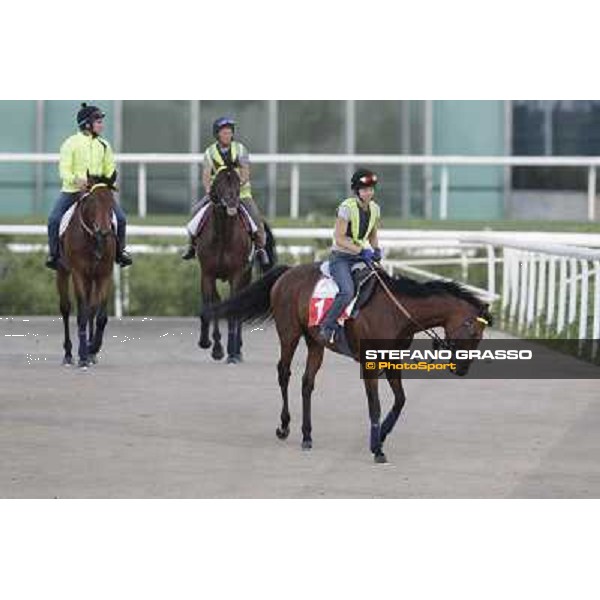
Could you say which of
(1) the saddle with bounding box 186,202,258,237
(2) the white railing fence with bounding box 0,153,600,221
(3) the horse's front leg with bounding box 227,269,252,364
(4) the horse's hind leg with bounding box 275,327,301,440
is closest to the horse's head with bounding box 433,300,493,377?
(4) the horse's hind leg with bounding box 275,327,301,440

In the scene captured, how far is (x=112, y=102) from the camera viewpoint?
2927 cm

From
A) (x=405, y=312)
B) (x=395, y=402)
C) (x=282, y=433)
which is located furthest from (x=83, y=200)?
(x=395, y=402)

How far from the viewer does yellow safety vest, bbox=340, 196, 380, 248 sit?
12469 mm

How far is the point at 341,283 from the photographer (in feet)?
41.0

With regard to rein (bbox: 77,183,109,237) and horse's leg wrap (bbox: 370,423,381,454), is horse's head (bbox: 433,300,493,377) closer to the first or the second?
horse's leg wrap (bbox: 370,423,381,454)

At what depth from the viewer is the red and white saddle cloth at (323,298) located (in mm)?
12562

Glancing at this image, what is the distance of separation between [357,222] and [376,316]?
545mm

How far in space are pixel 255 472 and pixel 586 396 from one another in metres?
4.65

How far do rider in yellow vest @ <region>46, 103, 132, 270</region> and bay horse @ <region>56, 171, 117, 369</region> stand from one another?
0.14 m

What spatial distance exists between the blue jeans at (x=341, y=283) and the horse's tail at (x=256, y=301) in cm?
74

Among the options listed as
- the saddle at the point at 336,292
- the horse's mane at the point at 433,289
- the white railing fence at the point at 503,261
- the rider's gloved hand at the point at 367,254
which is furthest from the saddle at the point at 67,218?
the horse's mane at the point at 433,289

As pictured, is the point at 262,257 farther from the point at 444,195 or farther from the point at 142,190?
the point at 444,195

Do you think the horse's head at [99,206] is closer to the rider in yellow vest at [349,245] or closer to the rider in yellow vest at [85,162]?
the rider in yellow vest at [85,162]

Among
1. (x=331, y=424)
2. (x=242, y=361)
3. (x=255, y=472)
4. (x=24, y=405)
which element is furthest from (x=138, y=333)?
(x=255, y=472)
